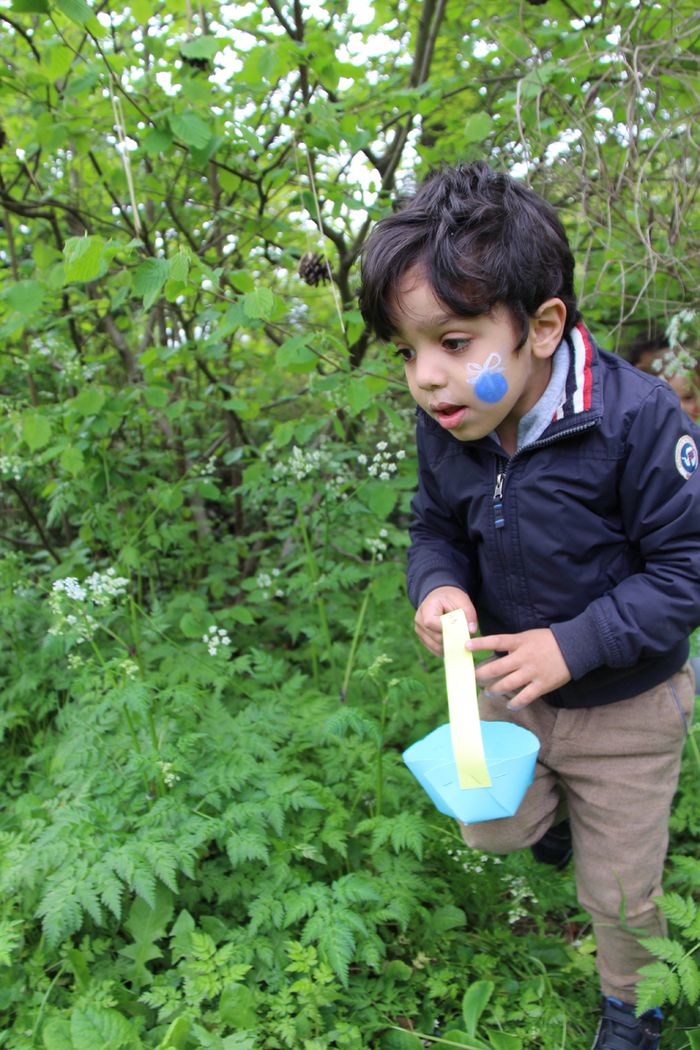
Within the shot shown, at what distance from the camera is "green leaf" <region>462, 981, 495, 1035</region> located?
170cm

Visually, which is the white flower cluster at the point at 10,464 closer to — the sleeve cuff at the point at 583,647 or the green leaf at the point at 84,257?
the green leaf at the point at 84,257

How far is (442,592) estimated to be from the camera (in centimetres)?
168

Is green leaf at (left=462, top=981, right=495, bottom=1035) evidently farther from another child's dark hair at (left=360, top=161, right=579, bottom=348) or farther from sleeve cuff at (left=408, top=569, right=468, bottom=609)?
another child's dark hair at (left=360, top=161, right=579, bottom=348)

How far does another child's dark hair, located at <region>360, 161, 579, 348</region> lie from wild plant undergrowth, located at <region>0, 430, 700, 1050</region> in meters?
0.97

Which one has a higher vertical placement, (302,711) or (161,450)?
(161,450)

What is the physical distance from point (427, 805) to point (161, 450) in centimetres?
200

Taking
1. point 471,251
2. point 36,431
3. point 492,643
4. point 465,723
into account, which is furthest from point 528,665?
point 36,431

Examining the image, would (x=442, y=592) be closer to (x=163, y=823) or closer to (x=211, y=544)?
(x=163, y=823)

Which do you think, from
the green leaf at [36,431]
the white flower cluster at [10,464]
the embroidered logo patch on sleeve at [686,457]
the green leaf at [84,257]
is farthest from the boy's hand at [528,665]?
the white flower cluster at [10,464]

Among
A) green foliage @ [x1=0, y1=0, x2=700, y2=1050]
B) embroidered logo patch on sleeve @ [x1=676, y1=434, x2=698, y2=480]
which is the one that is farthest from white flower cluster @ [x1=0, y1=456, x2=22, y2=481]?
embroidered logo patch on sleeve @ [x1=676, y1=434, x2=698, y2=480]

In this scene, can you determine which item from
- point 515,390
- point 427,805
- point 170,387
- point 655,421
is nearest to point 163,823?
point 427,805

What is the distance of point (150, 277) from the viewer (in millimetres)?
1949

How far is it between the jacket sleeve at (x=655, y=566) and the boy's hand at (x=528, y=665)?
0.07ft

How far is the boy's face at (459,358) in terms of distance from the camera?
141cm
